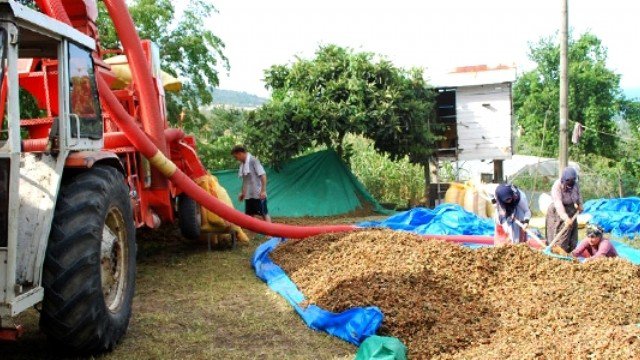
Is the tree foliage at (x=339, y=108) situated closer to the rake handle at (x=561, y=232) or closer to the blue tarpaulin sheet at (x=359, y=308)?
the blue tarpaulin sheet at (x=359, y=308)

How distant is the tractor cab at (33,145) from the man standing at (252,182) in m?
5.90

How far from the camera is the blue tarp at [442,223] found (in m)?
11.2

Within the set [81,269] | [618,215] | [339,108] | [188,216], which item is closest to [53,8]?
[81,269]

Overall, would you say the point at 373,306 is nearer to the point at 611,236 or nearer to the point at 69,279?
the point at 69,279

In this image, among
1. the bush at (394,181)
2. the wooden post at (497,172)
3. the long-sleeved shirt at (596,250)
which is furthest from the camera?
the bush at (394,181)

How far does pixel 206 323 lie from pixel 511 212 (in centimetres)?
433

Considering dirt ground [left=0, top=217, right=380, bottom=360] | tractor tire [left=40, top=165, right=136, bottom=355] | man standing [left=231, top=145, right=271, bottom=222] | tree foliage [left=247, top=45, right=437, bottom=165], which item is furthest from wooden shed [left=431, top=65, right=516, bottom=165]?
tractor tire [left=40, top=165, right=136, bottom=355]

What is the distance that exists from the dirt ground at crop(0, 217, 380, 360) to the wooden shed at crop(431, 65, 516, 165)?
431 inches

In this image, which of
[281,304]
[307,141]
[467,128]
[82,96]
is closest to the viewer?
[82,96]

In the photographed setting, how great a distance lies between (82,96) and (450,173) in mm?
17938

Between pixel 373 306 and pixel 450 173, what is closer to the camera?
pixel 373 306

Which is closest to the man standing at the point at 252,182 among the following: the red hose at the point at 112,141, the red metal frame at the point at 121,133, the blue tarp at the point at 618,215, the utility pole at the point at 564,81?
the red metal frame at the point at 121,133

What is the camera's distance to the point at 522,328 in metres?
4.86

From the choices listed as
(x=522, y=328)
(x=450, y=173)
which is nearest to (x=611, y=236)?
(x=522, y=328)
